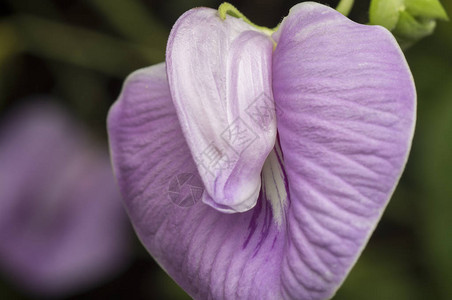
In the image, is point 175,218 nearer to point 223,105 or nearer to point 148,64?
point 223,105

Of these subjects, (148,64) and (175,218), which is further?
(148,64)

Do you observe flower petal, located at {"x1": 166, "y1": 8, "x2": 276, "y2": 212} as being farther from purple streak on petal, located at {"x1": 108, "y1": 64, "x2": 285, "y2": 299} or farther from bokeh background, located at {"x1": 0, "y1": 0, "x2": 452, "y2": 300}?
bokeh background, located at {"x1": 0, "y1": 0, "x2": 452, "y2": 300}

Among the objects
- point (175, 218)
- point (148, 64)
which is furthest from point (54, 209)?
point (175, 218)

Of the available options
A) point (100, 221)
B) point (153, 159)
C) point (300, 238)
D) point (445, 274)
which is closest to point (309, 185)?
point (300, 238)

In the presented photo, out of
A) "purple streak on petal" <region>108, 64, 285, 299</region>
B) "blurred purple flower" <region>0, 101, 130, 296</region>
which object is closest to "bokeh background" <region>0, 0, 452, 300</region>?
"blurred purple flower" <region>0, 101, 130, 296</region>

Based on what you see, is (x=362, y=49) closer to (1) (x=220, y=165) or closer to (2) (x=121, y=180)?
(1) (x=220, y=165)

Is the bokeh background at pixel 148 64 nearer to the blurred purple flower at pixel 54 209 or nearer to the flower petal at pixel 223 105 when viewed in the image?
the blurred purple flower at pixel 54 209
